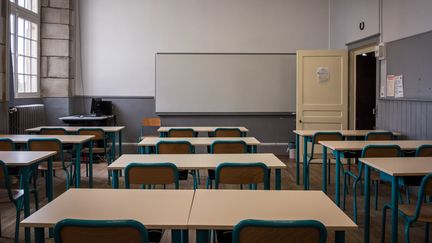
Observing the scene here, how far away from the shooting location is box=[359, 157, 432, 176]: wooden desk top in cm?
288

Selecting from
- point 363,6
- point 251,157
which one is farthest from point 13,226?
point 363,6

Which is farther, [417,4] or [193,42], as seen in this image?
[193,42]

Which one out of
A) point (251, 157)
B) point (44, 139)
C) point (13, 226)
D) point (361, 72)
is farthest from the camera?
point (361, 72)

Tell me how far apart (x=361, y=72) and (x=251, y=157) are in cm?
469

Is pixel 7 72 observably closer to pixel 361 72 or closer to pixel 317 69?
pixel 317 69

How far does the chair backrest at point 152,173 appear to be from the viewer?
2.80m

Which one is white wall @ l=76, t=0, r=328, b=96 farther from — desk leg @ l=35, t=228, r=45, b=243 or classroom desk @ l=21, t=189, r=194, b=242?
desk leg @ l=35, t=228, r=45, b=243

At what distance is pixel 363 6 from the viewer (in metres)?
6.83

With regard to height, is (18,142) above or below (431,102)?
below

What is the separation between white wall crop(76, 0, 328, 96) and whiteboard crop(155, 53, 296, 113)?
0.79 ft

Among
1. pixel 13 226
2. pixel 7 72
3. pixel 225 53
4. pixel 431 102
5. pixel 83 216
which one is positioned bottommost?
pixel 13 226

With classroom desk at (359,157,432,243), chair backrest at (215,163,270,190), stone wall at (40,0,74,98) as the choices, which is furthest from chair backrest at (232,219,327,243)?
stone wall at (40,0,74,98)

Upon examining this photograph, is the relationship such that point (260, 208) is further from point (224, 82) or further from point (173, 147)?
point (224, 82)

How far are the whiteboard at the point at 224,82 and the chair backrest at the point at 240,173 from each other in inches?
222
